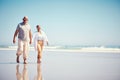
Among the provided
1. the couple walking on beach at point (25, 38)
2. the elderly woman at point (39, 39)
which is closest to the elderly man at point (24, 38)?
the couple walking on beach at point (25, 38)

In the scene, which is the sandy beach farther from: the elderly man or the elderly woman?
the elderly woman

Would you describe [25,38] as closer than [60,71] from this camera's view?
No

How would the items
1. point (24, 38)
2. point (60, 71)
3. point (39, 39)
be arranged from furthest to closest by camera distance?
point (39, 39) < point (24, 38) < point (60, 71)

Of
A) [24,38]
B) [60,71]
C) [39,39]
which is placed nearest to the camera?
[60,71]

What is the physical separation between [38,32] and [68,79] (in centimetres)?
497

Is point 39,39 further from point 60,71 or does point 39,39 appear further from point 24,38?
point 60,71

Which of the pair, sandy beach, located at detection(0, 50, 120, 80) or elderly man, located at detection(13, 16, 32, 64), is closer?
sandy beach, located at detection(0, 50, 120, 80)

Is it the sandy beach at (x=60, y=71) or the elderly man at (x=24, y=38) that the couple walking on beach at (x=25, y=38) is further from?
the sandy beach at (x=60, y=71)

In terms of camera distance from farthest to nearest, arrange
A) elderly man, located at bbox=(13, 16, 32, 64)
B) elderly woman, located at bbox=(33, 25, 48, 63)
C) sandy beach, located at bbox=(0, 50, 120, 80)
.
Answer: elderly woman, located at bbox=(33, 25, 48, 63) → elderly man, located at bbox=(13, 16, 32, 64) → sandy beach, located at bbox=(0, 50, 120, 80)

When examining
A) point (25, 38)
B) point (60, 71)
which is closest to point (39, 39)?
point (25, 38)

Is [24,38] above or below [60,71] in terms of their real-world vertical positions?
above

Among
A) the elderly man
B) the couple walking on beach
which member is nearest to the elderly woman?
the couple walking on beach

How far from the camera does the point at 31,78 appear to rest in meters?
6.20

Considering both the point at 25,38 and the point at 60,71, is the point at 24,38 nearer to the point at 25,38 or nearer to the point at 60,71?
the point at 25,38
